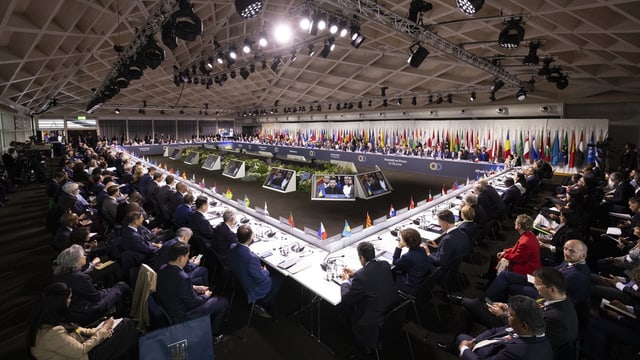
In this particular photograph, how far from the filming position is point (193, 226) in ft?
16.2

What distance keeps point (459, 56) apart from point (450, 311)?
8.39 m

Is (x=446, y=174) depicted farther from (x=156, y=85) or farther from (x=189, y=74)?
(x=156, y=85)

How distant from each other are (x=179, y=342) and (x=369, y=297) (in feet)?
6.07

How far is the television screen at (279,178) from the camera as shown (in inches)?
456

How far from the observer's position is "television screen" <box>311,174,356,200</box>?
10.4m

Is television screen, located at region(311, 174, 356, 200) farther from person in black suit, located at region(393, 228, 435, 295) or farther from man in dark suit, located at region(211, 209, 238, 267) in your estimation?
person in black suit, located at region(393, 228, 435, 295)

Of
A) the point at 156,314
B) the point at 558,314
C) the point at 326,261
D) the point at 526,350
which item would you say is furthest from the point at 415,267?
the point at 156,314

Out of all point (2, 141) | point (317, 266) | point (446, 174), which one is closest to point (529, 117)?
point (446, 174)

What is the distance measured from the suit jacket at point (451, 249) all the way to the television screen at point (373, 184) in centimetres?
651

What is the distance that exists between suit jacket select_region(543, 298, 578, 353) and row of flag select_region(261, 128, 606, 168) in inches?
579

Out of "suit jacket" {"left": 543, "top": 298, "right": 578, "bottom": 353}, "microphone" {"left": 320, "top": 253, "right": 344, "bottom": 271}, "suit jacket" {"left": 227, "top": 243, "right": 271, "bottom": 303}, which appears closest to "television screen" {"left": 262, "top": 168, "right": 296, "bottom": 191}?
"microphone" {"left": 320, "top": 253, "right": 344, "bottom": 271}

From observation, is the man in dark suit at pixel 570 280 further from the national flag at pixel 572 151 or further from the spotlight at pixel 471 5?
the national flag at pixel 572 151

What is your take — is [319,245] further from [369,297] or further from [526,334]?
[526,334]

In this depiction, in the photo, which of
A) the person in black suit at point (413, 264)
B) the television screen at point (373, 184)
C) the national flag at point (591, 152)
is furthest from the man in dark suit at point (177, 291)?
the national flag at point (591, 152)
